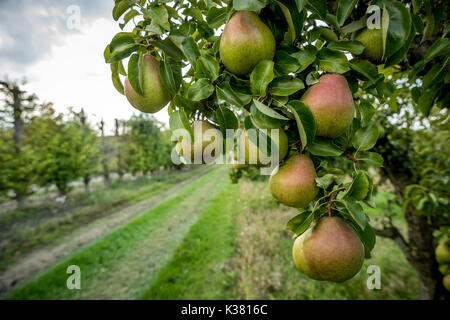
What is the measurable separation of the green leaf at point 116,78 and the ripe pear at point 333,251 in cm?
95

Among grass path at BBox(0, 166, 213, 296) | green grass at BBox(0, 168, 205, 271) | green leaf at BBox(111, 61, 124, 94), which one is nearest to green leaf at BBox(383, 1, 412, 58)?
green leaf at BBox(111, 61, 124, 94)

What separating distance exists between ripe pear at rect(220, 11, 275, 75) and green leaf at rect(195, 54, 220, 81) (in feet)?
0.12

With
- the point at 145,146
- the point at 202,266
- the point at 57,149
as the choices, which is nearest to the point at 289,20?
the point at 202,266

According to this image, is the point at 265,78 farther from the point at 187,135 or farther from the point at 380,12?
the point at 380,12

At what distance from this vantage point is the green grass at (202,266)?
13.8ft

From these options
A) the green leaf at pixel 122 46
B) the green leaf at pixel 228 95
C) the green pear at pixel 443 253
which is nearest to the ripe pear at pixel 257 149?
the green leaf at pixel 228 95

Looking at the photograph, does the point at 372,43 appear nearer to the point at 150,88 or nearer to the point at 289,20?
the point at 289,20

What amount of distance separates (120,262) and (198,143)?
20.4 ft

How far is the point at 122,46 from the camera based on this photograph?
791 mm

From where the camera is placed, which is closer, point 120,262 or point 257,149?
point 257,149

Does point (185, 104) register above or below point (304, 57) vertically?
below

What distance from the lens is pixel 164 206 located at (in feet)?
33.7

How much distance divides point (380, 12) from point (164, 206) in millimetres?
10369
